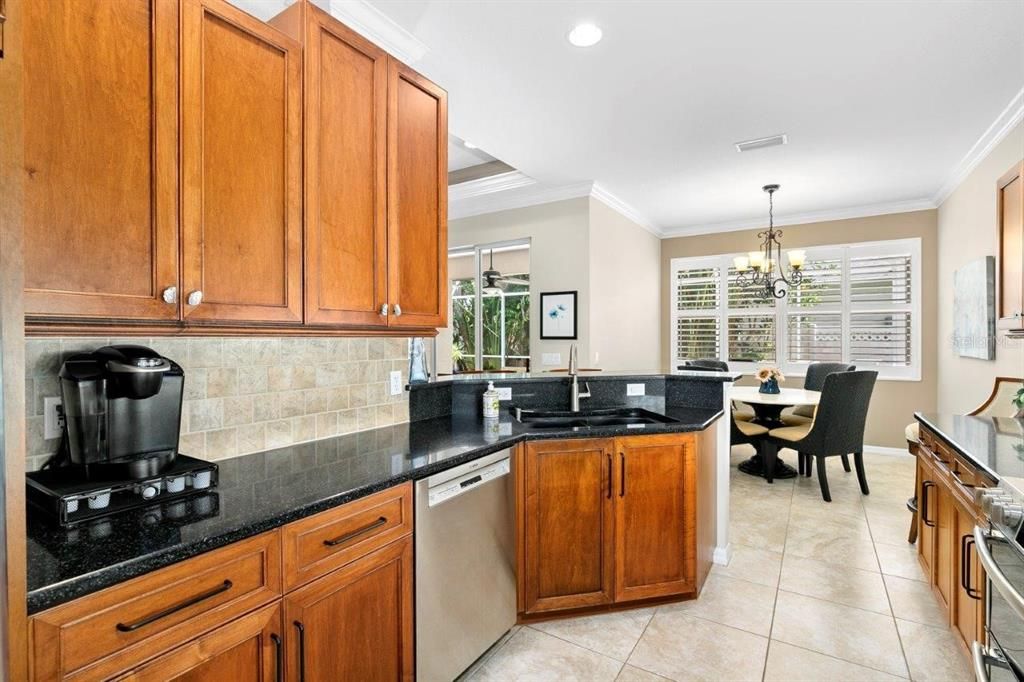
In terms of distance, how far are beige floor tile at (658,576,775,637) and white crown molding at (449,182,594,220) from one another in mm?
3492

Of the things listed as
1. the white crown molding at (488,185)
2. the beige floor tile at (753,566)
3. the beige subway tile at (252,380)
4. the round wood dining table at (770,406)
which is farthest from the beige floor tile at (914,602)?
the white crown molding at (488,185)

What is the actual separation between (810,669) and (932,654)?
0.55 m

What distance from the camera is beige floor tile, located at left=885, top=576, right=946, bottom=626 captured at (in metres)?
2.33

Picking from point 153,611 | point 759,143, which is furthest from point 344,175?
point 759,143

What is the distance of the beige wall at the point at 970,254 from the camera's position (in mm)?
3347

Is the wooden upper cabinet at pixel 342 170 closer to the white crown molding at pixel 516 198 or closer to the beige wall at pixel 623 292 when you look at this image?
the white crown molding at pixel 516 198

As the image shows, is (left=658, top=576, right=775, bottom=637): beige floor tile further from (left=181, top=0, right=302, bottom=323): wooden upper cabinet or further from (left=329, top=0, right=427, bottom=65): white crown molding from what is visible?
(left=329, top=0, right=427, bottom=65): white crown molding

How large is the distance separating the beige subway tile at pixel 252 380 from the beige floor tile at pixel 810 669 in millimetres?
2235

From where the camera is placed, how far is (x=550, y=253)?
16.6 ft

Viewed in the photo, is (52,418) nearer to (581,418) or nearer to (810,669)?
(581,418)

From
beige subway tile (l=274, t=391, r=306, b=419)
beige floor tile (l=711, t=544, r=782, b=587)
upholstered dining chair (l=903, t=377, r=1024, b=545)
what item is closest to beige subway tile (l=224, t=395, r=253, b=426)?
beige subway tile (l=274, t=391, r=306, b=419)

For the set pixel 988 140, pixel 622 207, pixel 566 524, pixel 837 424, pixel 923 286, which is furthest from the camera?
pixel 622 207

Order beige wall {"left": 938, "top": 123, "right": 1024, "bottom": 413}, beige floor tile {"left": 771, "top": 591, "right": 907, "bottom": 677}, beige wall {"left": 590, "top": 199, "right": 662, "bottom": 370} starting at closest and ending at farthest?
beige floor tile {"left": 771, "top": 591, "right": 907, "bottom": 677} < beige wall {"left": 938, "top": 123, "right": 1024, "bottom": 413} < beige wall {"left": 590, "top": 199, "right": 662, "bottom": 370}

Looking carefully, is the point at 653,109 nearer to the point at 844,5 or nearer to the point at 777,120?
the point at 777,120
